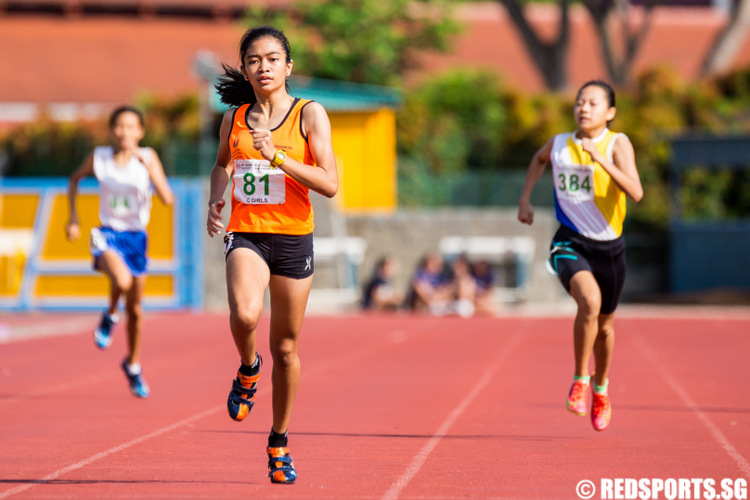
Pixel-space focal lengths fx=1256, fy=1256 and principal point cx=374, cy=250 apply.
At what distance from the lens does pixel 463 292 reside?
74.0 feet

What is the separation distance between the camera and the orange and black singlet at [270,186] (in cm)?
589

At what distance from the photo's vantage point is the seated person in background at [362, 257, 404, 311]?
76.1ft

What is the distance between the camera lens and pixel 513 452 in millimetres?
7078

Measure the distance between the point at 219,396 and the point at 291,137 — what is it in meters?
4.66

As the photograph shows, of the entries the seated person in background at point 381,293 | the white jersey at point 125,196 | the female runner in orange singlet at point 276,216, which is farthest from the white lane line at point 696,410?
the seated person in background at point 381,293

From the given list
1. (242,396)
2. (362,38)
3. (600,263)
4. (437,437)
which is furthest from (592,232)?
(362,38)

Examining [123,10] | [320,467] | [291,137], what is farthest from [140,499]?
[123,10]

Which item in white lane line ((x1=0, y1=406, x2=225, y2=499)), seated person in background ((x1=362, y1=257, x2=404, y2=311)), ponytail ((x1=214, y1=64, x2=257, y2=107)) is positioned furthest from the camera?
seated person in background ((x1=362, y1=257, x2=404, y2=311))

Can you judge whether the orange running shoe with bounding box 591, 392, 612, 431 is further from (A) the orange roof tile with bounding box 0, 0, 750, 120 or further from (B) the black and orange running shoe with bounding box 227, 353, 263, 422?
(A) the orange roof tile with bounding box 0, 0, 750, 120

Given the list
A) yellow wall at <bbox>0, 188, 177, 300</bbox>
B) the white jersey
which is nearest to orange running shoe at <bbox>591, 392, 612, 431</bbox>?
the white jersey

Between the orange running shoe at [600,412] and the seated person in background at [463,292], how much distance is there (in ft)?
47.9

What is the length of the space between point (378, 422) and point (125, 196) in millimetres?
2933

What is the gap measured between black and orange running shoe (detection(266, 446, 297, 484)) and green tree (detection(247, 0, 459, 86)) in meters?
29.1

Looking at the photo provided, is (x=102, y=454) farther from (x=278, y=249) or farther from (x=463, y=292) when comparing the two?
(x=463, y=292)
